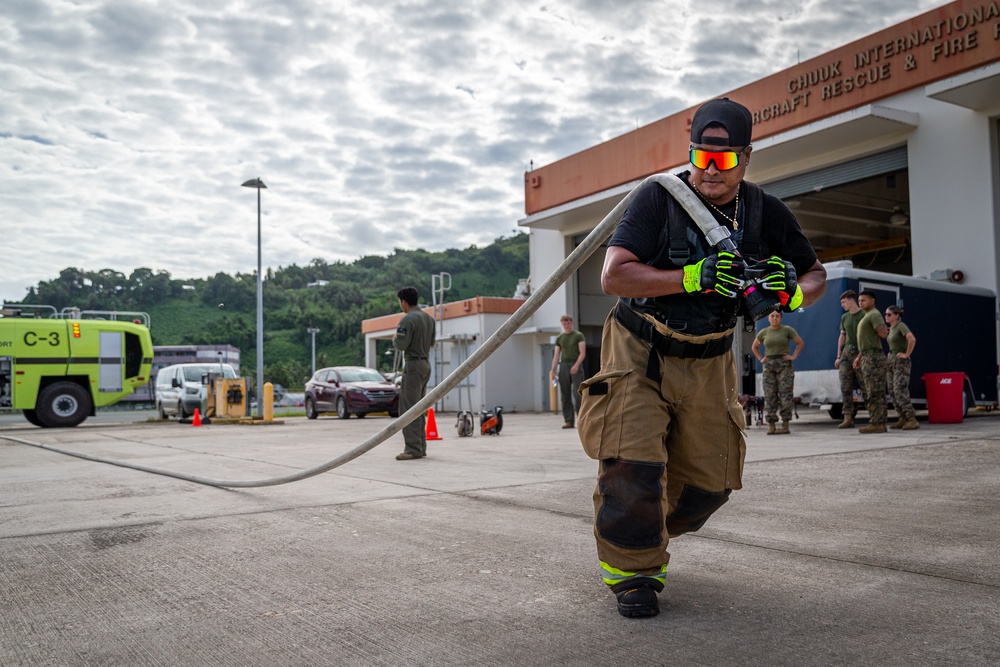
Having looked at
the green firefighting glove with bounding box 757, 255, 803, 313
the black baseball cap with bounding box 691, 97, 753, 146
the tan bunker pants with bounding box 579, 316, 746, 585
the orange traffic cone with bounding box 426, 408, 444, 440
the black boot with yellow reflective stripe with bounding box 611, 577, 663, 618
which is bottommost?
the orange traffic cone with bounding box 426, 408, 444, 440

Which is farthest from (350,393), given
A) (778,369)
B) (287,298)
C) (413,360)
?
(287,298)

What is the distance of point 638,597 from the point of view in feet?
8.70

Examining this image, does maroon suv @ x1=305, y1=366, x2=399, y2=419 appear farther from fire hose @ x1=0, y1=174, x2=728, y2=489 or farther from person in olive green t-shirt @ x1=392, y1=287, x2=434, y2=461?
fire hose @ x1=0, y1=174, x2=728, y2=489

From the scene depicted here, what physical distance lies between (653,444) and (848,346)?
9517 millimetres

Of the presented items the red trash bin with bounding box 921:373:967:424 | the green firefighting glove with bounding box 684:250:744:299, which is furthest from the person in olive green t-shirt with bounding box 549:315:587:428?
the green firefighting glove with bounding box 684:250:744:299

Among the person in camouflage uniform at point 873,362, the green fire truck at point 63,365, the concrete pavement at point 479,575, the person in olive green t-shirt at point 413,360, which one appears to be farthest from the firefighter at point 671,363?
the green fire truck at point 63,365

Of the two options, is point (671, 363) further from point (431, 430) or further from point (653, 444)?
point (431, 430)

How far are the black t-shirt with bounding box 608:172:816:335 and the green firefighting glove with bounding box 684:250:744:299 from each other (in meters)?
0.23

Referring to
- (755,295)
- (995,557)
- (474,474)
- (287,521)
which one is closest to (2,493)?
(287,521)

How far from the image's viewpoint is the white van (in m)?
22.6

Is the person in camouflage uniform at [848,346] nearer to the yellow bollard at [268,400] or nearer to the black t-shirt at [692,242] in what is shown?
the black t-shirt at [692,242]

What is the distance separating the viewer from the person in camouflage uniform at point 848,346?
36.3 ft

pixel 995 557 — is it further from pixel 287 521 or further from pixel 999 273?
pixel 999 273

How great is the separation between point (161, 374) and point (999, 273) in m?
23.1
